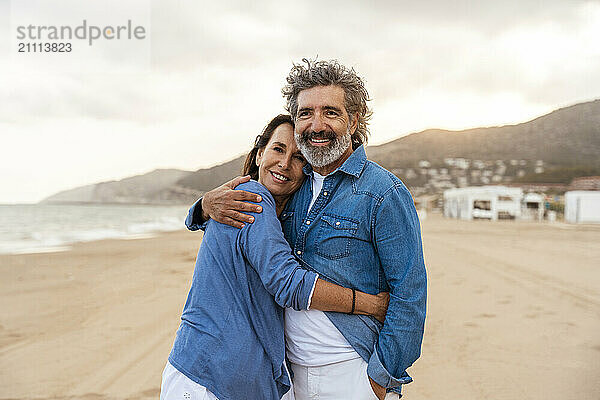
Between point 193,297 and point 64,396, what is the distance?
382cm

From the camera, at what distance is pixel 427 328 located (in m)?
7.45

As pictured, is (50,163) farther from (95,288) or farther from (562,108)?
(562,108)

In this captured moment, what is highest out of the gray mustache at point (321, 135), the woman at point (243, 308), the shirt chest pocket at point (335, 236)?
the gray mustache at point (321, 135)

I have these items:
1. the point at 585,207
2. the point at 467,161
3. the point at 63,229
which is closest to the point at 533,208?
the point at 585,207

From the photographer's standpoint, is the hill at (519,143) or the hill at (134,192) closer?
the hill at (134,192)

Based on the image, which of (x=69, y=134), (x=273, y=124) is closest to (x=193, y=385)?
(x=273, y=124)

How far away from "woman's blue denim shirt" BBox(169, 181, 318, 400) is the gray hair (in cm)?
61

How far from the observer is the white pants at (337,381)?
2.36 metres

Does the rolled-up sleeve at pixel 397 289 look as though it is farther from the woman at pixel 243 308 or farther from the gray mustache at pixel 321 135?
the gray mustache at pixel 321 135

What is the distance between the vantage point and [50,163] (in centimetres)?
6600

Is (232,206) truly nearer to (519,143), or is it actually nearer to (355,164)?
(355,164)

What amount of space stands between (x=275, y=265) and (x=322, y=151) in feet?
2.04

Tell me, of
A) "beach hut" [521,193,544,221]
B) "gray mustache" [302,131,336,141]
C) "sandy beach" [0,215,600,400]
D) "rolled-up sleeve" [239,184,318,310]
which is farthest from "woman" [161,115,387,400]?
"beach hut" [521,193,544,221]

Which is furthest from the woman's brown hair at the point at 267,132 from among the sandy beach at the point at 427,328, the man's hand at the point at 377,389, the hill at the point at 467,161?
the hill at the point at 467,161
